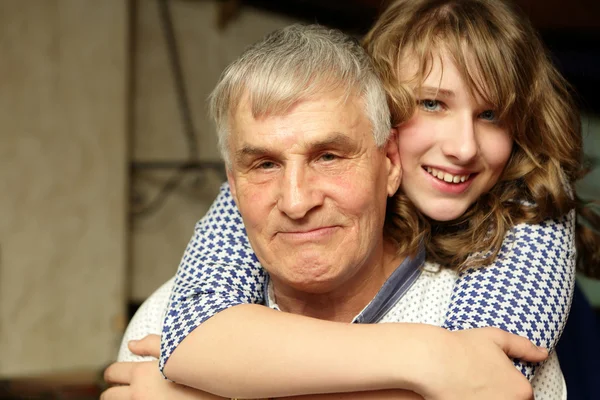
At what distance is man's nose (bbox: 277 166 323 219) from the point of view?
1.62 meters

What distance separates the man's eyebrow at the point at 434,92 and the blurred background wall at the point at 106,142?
91.5 inches

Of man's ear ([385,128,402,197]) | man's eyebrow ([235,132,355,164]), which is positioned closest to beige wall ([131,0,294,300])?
man's ear ([385,128,402,197])

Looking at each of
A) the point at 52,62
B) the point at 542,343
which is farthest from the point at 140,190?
the point at 542,343

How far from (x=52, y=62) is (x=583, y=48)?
3239mm

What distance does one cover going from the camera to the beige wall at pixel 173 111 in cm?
533

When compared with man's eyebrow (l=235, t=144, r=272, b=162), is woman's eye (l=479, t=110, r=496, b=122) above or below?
above

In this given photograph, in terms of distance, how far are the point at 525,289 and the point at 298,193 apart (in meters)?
0.56

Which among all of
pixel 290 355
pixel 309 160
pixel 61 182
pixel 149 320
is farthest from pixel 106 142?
pixel 290 355

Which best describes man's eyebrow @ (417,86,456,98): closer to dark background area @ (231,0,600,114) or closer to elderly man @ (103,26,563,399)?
elderly man @ (103,26,563,399)

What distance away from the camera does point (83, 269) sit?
4766 mm

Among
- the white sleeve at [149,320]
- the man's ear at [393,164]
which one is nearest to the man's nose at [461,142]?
the man's ear at [393,164]

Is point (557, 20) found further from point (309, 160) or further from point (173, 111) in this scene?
point (309, 160)

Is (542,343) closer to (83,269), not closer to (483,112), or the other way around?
(483,112)

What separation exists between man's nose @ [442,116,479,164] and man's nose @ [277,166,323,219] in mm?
387
